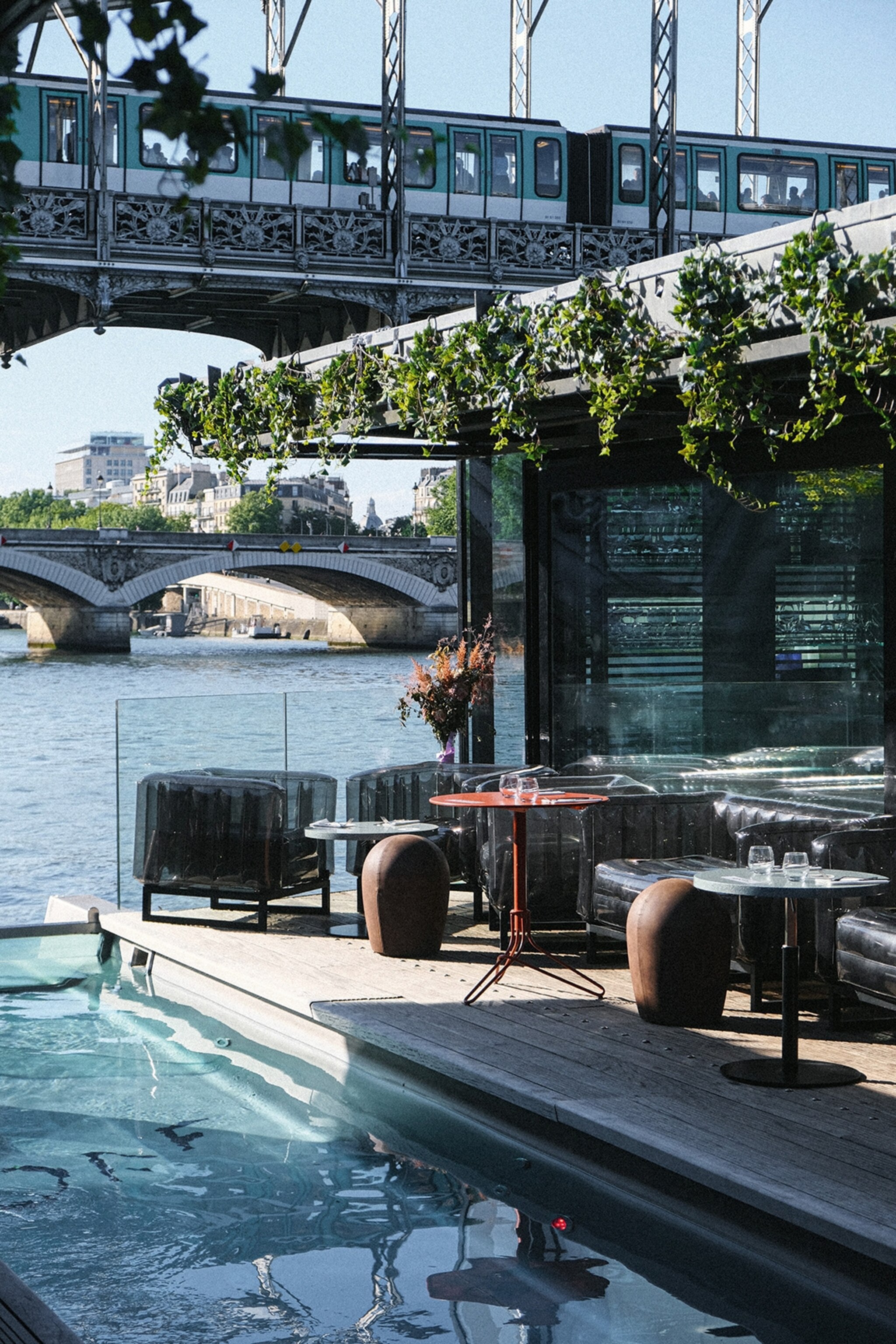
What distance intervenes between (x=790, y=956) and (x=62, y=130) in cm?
2241

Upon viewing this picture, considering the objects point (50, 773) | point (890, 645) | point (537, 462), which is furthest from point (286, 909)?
point (50, 773)

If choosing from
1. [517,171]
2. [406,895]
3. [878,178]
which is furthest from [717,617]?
[878,178]

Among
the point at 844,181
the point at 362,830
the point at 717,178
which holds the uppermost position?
the point at 844,181

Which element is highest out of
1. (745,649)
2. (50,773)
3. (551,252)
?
(551,252)

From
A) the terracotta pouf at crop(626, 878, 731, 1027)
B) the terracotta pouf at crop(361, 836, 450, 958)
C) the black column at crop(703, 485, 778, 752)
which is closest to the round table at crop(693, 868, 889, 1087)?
the terracotta pouf at crop(626, 878, 731, 1027)

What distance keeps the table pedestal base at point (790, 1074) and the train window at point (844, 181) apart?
2556cm

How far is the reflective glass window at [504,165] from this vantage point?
26.6 meters

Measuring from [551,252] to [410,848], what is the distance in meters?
20.2

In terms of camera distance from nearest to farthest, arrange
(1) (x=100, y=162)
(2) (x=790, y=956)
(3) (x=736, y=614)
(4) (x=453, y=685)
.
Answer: (2) (x=790, y=956), (3) (x=736, y=614), (4) (x=453, y=685), (1) (x=100, y=162)

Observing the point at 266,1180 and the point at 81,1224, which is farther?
the point at 266,1180

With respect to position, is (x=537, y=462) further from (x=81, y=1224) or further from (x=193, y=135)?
(x=193, y=135)

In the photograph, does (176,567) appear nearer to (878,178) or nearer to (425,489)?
(878,178)

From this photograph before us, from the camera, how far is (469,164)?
26406mm

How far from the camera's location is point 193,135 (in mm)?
1708
